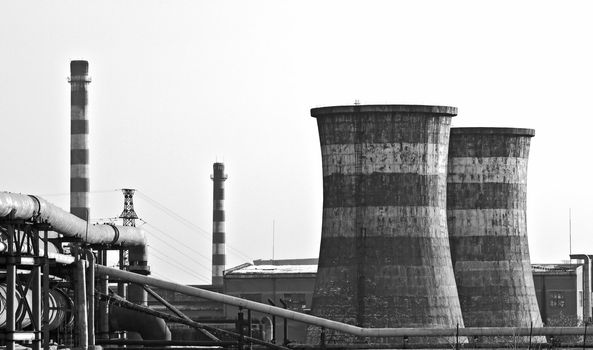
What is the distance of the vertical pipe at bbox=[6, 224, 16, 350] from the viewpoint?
23141 mm

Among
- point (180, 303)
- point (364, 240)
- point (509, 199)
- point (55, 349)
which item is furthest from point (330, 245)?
point (180, 303)

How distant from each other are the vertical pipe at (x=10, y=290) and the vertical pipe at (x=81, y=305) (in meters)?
2.77

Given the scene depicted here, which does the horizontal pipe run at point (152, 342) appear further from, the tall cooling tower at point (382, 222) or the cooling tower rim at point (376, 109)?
the cooling tower rim at point (376, 109)

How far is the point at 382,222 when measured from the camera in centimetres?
3850

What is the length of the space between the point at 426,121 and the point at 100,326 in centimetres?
1172

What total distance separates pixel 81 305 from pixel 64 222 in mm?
1426

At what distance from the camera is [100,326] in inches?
1179

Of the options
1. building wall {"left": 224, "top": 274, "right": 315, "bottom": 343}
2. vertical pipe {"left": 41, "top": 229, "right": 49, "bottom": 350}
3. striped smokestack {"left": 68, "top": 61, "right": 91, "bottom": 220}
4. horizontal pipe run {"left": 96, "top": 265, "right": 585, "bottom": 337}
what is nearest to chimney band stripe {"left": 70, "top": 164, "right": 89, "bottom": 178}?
striped smokestack {"left": 68, "top": 61, "right": 91, "bottom": 220}

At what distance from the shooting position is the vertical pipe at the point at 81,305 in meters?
26.4

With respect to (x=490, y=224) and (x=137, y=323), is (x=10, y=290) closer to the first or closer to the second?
(x=137, y=323)

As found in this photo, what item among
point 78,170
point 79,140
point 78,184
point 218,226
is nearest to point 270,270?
point 218,226

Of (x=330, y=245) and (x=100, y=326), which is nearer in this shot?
(x=100, y=326)

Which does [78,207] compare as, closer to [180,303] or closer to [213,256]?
[180,303]

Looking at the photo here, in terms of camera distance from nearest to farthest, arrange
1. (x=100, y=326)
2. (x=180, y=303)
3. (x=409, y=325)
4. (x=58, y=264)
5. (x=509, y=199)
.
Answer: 1. (x=58, y=264)
2. (x=100, y=326)
3. (x=409, y=325)
4. (x=509, y=199)
5. (x=180, y=303)
